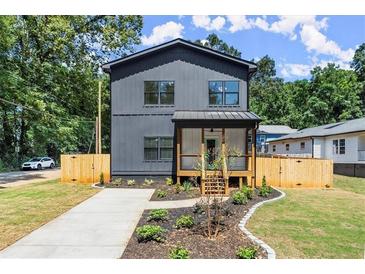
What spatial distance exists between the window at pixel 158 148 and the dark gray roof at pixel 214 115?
5.87 ft

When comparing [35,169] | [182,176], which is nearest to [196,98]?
[182,176]

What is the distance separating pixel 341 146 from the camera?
27.4 metres

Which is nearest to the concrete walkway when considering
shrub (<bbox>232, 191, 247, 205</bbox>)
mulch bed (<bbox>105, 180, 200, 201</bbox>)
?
mulch bed (<bbox>105, 180, 200, 201</bbox>)

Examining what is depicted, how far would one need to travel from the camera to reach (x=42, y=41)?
3077cm

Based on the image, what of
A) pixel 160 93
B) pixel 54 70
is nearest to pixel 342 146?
pixel 160 93

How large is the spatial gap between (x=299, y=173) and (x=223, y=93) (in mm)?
6075

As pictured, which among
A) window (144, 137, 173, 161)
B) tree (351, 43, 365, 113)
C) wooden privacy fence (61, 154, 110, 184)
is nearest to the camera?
window (144, 137, 173, 161)

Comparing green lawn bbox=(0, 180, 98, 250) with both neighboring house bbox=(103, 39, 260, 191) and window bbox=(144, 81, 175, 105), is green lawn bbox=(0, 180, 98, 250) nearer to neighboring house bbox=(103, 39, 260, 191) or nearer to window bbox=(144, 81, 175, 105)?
neighboring house bbox=(103, 39, 260, 191)

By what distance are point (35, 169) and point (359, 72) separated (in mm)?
48927

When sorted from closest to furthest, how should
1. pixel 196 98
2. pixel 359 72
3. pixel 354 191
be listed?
pixel 354 191 → pixel 196 98 → pixel 359 72

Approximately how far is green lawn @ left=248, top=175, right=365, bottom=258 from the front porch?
3.08m

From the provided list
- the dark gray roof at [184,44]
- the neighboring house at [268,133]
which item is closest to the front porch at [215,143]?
the dark gray roof at [184,44]

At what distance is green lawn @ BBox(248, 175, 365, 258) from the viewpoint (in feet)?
24.7
